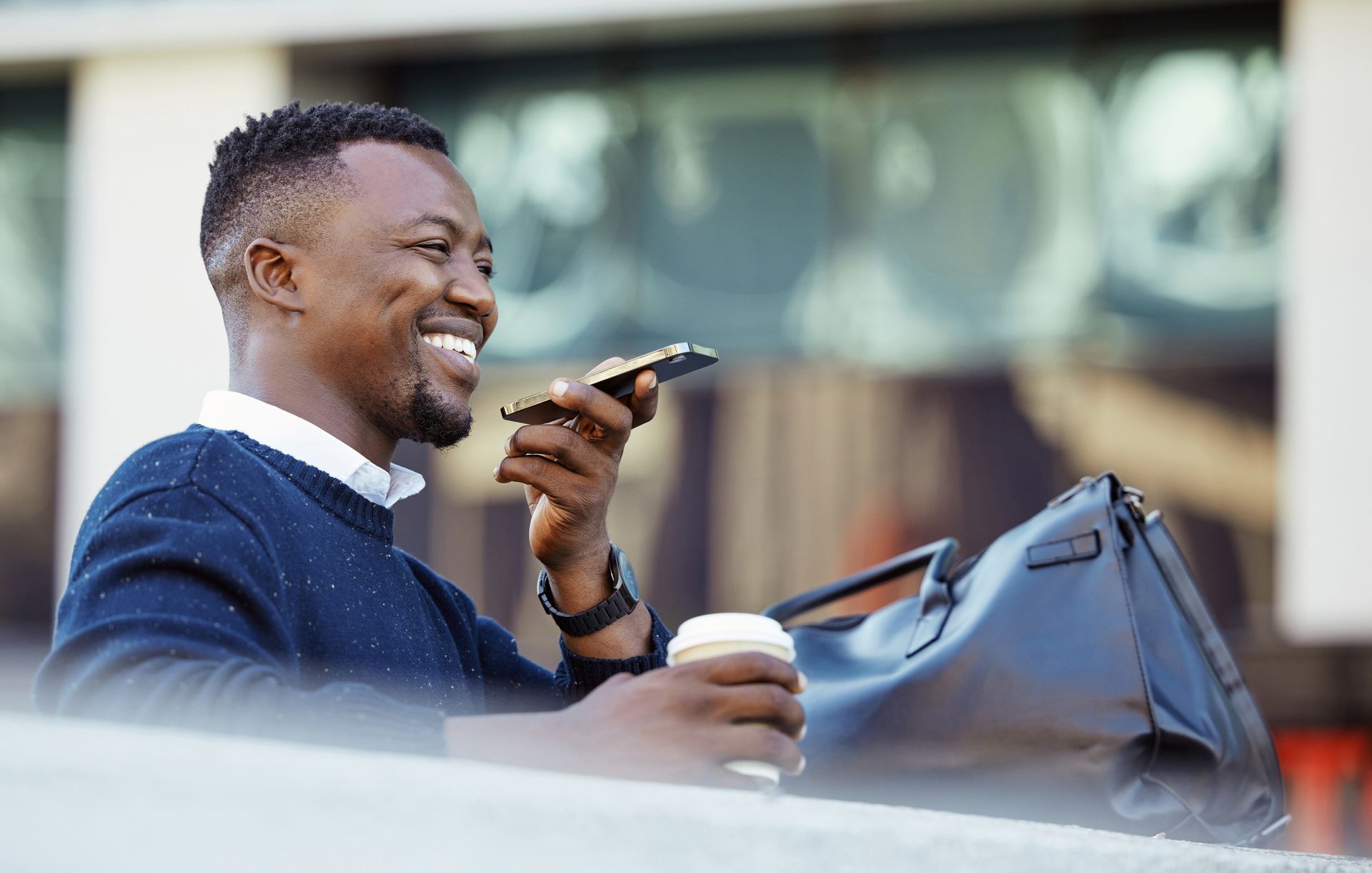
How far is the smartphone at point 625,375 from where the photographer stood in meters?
2.06

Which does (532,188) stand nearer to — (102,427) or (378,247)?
(102,427)

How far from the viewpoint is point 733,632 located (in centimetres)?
159

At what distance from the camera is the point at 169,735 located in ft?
4.25

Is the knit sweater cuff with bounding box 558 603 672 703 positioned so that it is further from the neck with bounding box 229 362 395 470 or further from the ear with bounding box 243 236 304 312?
the ear with bounding box 243 236 304 312

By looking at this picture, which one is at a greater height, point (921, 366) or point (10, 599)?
point (921, 366)

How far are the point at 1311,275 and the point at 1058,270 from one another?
1.12 meters

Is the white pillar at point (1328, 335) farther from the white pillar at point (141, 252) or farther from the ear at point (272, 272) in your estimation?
the ear at point (272, 272)

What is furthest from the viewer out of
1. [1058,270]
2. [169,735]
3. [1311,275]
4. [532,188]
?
[532,188]

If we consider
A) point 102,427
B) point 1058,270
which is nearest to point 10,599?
point 102,427

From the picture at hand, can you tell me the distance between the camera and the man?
150 cm

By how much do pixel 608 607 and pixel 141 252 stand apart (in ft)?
22.1

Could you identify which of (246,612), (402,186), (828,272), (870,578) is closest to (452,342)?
(402,186)

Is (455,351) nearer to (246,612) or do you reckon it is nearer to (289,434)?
(289,434)

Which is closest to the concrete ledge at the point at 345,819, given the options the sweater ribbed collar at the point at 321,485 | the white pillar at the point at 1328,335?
the sweater ribbed collar at the point at 321,485
